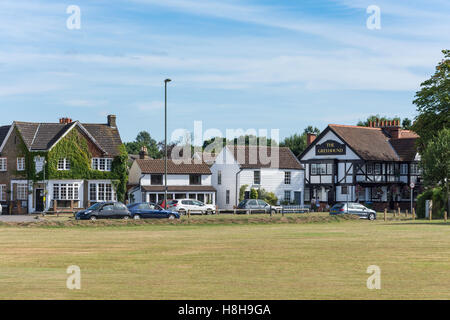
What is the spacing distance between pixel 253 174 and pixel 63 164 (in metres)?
24.5

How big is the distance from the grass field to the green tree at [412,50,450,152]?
34.6 metres

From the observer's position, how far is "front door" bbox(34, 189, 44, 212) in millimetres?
73375

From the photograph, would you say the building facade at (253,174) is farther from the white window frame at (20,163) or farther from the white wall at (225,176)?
the white window frame at (20,163)

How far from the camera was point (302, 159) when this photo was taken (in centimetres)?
9369

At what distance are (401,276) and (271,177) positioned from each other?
7100 centimetres

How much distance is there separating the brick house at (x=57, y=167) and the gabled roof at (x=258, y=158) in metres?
17.1

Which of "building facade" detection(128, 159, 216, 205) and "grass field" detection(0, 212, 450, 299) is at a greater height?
"building facade" detection(128, 159, 216, 205)

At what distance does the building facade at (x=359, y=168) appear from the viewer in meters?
87.9

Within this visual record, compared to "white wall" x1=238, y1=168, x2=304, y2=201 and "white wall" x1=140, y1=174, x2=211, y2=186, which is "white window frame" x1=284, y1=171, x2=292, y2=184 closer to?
"white wall" x1=238, y1=168, x2=304, y2=201

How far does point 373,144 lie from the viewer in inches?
3622

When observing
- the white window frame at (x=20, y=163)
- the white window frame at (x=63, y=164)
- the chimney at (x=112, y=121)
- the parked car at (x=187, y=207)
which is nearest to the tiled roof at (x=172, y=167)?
the chimney at (x=112, y=121)

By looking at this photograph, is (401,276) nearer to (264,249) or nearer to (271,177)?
(264,249)

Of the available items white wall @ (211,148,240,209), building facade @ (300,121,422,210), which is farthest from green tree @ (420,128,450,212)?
white wall @ (211,148,240,209)
